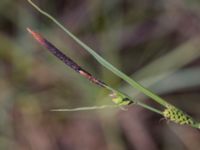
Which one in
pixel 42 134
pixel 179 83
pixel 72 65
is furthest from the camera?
pixel 42 134

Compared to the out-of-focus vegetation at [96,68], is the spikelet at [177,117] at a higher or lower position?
lower

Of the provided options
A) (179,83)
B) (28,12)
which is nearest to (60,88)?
(28,12)

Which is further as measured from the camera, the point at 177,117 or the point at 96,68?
the point at 96,68

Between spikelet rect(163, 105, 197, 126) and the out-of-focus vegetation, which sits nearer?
spikelet rect(163, 105, 197, 126)

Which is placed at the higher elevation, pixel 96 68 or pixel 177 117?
pixel 96 68

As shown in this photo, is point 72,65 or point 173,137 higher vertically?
point 173,137

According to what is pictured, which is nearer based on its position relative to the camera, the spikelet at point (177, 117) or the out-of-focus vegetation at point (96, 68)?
the spikelet at point (177, 117)

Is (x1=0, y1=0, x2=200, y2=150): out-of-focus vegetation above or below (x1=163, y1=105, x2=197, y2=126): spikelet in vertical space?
above

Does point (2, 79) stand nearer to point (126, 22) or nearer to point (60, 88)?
point (60, 88)
